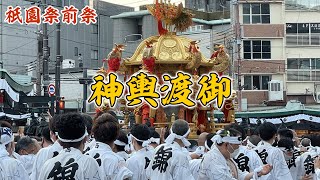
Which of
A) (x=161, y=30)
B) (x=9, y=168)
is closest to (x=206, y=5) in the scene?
(x=161, y=30)

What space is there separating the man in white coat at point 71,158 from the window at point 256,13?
105 feet

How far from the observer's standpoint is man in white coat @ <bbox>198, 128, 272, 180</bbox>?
6666 mm

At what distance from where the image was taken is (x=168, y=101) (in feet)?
53.9

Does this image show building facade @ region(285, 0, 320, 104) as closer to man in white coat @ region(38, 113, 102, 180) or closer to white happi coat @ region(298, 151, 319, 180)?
white happi coat @ region(298, 151, 319, 180)

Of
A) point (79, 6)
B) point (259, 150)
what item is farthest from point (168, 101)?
point (79, 6)

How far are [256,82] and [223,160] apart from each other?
3001 cm

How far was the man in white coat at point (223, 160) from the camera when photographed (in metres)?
6.67

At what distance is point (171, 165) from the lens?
23.7ft

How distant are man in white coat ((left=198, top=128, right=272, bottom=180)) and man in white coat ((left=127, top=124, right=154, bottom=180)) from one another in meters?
0.93

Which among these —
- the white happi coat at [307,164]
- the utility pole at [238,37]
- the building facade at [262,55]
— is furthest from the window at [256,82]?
the white happi coat at [307,164]

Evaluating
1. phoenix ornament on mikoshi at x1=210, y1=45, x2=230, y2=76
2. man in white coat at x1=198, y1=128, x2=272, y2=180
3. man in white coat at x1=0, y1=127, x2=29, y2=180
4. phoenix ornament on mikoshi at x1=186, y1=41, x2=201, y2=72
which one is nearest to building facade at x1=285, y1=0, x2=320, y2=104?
phoenix ornament on mikoshi at x1=210, y1=45, x2=230, y2=76

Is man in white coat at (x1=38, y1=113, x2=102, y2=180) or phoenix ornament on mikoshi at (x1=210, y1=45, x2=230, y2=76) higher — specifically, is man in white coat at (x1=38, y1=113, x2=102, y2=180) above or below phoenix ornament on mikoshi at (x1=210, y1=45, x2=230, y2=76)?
below

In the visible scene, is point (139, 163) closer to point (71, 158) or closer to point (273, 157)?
point (273, 157)

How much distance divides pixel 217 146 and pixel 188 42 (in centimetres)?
1087
